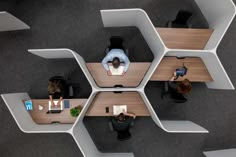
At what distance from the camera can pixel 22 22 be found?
359 cm

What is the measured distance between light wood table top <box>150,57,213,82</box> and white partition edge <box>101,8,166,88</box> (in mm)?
150

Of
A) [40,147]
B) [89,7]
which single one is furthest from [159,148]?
[89,7]

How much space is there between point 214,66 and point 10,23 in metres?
2.83

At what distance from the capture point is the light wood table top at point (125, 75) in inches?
129

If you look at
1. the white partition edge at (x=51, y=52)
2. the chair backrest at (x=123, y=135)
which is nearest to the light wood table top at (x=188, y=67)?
the chair backrest at (x=123, y=135)

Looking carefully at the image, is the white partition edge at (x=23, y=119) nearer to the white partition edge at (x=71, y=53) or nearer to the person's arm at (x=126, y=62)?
the white partition edge at (x=71, y=53)

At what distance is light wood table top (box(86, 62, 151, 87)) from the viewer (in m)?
3.28

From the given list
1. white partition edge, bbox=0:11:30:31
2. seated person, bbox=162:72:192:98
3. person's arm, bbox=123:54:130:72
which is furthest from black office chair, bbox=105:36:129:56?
white partition edge, bbox=0:11:30:31

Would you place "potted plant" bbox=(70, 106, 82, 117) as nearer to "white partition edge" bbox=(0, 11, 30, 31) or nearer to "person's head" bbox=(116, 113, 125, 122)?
"person's head" bbox=(116, 113, 125, 122)

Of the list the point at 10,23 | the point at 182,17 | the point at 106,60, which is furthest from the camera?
the point at 10,23

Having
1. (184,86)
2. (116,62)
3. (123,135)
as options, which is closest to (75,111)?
(123,135)

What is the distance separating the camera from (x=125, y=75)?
3281 mm

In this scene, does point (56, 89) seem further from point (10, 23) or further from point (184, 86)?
point (184, 86)

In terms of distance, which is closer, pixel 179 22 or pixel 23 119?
pixel 23 119
